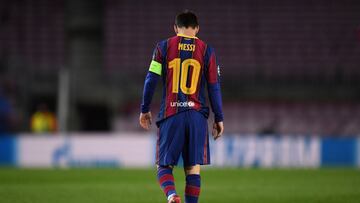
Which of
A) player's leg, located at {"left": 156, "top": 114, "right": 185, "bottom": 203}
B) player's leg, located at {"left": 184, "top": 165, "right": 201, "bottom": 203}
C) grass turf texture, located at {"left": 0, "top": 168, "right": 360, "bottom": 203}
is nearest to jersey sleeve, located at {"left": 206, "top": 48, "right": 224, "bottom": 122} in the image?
player's leg, located at {"left": 156, "top": 114, "right": 185, "bottom": 203}

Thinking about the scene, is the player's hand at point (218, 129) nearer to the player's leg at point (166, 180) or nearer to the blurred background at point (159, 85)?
the player's leg at point (166, 180)

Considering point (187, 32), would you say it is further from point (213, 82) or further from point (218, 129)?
point (218, 129)

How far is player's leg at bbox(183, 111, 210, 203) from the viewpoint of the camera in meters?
6.08

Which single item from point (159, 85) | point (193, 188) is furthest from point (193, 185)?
point (159, 85)

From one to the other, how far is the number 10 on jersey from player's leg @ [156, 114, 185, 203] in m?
0.22

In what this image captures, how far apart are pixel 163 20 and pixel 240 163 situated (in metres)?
7.61

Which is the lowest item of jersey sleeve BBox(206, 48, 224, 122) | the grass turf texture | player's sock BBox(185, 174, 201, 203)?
the grass turf texture

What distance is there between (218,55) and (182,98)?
1677 centimetres

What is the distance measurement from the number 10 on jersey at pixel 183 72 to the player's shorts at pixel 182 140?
0.61 feet

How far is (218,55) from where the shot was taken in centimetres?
2275

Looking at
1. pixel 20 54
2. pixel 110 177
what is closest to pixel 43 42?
pixel 20 54

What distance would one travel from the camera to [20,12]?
24.2m

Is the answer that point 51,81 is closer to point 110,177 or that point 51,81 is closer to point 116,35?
point 116,35

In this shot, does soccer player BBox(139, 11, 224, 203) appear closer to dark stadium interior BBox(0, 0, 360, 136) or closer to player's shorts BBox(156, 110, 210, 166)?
player's shorts BBox(156, 110, 210, 166)
